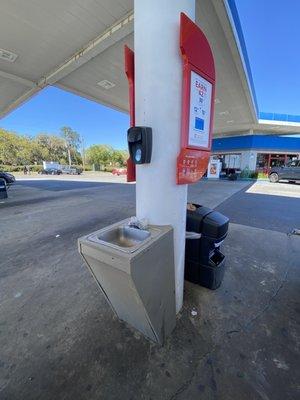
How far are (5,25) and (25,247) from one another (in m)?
5.35

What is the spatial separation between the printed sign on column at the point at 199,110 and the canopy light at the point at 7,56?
7.22m

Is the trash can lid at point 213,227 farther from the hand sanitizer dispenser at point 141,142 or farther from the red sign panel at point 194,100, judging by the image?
the hand sanitizer dispenser at point 141,142

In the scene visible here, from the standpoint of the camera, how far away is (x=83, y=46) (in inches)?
231

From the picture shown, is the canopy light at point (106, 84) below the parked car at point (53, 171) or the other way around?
the other way around

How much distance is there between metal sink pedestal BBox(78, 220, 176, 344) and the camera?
1.24m

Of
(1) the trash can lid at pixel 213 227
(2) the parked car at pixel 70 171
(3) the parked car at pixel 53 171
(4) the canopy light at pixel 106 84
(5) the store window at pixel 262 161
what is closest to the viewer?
(1) the trash can lid at pixel 213 227

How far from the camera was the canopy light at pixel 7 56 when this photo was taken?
5.99m

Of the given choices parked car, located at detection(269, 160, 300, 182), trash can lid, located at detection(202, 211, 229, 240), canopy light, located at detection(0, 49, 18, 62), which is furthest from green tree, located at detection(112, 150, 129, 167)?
trash can lid, located at detection(202, 211, 229, 240)

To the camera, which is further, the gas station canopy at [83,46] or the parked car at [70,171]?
the parked car at [70,171]

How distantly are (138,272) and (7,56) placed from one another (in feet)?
27.0

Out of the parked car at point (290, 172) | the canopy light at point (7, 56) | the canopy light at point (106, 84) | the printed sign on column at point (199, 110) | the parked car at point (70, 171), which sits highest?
the canopy light at point (106, 84)

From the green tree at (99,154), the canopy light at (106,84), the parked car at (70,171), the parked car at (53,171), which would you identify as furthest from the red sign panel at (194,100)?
the green tree at (99,154)

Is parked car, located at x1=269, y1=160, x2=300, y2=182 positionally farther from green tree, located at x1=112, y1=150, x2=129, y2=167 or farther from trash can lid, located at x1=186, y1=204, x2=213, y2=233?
green tree, located at x1=112, y1=150, x2=129, y2=167

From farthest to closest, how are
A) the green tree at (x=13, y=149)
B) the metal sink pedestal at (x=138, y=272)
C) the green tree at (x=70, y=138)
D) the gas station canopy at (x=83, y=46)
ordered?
1. the green tree at (x=70, y=138)
2. the green tree at (x=13, y=149)
3. the gas station canopy at (x=83, y=46)
4. the metal sink pedestal at (x=138, y=272)
